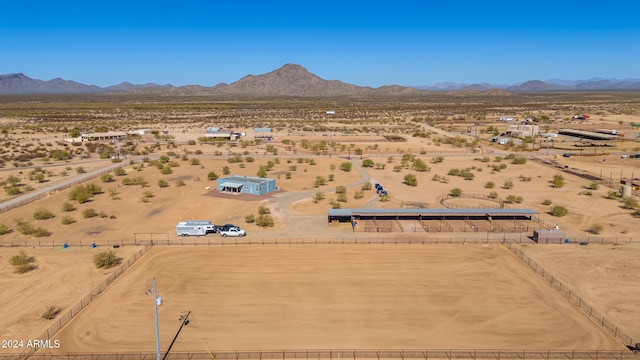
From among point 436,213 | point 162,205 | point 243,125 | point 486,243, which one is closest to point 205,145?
point 243,125

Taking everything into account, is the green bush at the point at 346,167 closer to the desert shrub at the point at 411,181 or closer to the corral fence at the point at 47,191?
the desert shrub at the point at 411,181

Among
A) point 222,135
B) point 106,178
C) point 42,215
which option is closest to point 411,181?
point 106,178

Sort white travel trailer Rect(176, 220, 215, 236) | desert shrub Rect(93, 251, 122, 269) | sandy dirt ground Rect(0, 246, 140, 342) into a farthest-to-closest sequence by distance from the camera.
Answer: white travel trailer Rect(176, 220, 215, 236), desert shrub Rect(93, 251, 122, 269), sandy dirt ground Rect(0, 246, 140, 342)

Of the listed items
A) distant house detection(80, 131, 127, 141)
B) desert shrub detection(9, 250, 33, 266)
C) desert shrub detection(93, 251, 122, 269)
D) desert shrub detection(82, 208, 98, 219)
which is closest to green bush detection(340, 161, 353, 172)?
desert shrub detection(82, 208, 98, 219)

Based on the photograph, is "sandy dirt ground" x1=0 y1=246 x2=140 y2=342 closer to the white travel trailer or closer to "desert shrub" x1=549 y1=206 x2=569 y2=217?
the white travel trailer

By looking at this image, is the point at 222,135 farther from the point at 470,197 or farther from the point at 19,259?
the point at 19,259

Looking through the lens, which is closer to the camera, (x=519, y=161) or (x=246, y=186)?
(x=246, y=186)

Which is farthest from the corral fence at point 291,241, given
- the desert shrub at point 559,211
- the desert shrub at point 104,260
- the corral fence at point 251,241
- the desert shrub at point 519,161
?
the desert shrub at point 519,161
